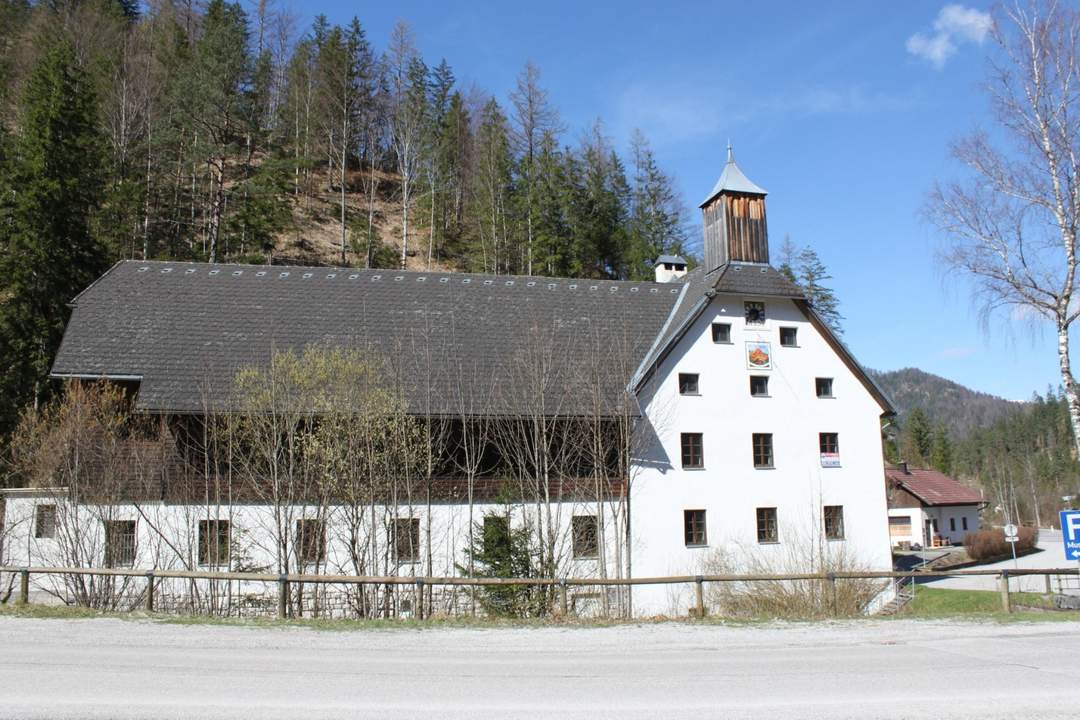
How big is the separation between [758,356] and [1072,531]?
12975 millimetres

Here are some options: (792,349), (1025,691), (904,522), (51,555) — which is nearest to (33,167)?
(51,555)

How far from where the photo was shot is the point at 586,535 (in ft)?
73.5

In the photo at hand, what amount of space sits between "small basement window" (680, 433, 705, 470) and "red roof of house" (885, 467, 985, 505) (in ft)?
148

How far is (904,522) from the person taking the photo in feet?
212

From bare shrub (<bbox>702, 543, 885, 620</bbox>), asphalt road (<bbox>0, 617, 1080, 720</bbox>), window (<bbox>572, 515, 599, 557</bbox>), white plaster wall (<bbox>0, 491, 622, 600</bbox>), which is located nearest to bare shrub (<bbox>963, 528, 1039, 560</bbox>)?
bare shrub (<bbox>702, 543, 885, 620</bbox>)

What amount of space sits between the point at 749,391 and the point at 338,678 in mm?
19161

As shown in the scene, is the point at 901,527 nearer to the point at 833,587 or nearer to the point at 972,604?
the point at 972,604

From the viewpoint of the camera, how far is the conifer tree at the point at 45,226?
28094mm

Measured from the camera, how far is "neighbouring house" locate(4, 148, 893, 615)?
19734 millimetres

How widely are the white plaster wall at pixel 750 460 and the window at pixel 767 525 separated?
21 cm

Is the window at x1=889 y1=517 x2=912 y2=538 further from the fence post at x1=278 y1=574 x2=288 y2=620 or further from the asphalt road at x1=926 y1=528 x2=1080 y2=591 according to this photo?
the fence post at x1=278 y1=574 x2=288 y2=620

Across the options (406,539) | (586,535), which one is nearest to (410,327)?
(406,539)

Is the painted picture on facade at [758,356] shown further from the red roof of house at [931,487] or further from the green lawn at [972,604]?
the red roof of house at [931,487]

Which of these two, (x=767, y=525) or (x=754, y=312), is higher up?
(x=754, y=312)
